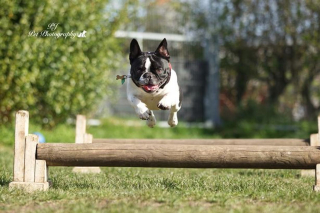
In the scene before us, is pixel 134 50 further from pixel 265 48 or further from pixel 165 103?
pixel 265 48

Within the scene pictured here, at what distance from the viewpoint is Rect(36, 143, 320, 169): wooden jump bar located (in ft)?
15.9

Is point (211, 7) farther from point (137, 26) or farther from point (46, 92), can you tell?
point (46, 92)

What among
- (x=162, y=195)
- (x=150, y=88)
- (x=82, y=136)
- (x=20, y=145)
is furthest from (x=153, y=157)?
(x=82, y=136)

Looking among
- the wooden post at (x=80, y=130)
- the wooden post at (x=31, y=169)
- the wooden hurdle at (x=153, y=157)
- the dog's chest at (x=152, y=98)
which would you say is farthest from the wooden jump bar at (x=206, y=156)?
the wooden post at (x=80, y=130)

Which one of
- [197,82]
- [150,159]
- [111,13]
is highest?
[111,13]

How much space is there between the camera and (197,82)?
13.9 meters

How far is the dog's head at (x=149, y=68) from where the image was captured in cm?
529

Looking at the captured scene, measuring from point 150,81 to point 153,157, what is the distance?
0.82m

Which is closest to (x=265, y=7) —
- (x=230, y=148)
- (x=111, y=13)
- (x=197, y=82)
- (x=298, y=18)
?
(x=298, y=18)

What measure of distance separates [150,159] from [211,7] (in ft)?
33.3

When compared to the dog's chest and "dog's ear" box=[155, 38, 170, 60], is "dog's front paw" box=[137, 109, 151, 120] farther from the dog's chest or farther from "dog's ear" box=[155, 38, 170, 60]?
"dog's ear" box=[155, 38, 170, 60]

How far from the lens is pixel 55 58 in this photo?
422 inches

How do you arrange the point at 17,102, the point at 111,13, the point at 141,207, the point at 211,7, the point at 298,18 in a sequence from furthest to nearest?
the point at 211,7 → the point at 298,18 → the point at 111,13 → the point at 17,102 → the point at 141,207

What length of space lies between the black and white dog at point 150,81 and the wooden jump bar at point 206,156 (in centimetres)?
62
